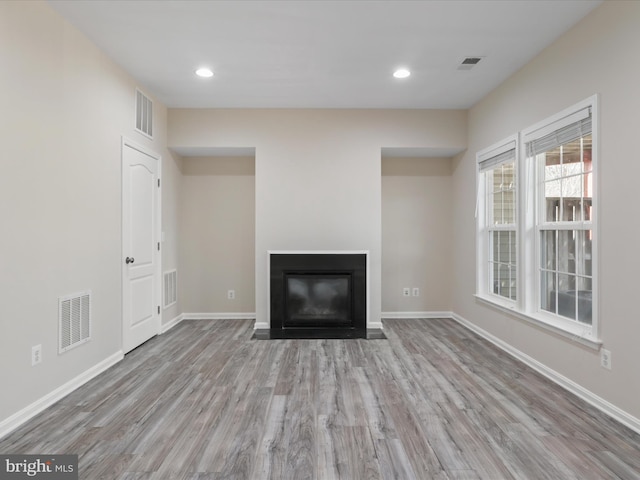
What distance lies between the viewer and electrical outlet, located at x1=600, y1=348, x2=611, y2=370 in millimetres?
2477

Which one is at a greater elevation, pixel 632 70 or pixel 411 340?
pixel 632 70

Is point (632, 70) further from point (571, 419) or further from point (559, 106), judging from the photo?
point (571, 419)

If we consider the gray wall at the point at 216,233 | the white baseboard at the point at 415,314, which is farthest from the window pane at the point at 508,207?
the gray wall at the point at 216,233

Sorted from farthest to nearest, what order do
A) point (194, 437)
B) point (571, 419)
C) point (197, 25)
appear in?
point (197, 25)
point (571, 419)
point (194, 437)

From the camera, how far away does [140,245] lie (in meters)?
4.00

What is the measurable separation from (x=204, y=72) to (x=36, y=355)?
2814 millimetres

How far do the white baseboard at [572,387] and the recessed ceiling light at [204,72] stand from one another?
4060 mm

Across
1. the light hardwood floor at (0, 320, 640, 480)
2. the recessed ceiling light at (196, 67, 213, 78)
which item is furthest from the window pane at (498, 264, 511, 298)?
the recessed ceiling light at (196, 67, 213, 78)

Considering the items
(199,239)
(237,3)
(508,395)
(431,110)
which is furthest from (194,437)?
(431,110)

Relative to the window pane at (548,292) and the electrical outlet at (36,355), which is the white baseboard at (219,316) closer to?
the electrical outlet at (36,355)

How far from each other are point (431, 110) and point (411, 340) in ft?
9.63

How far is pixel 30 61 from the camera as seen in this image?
96.0 inches

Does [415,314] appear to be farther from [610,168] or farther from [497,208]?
[610,168]

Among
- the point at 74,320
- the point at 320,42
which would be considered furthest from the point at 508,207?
the point at 74,320
